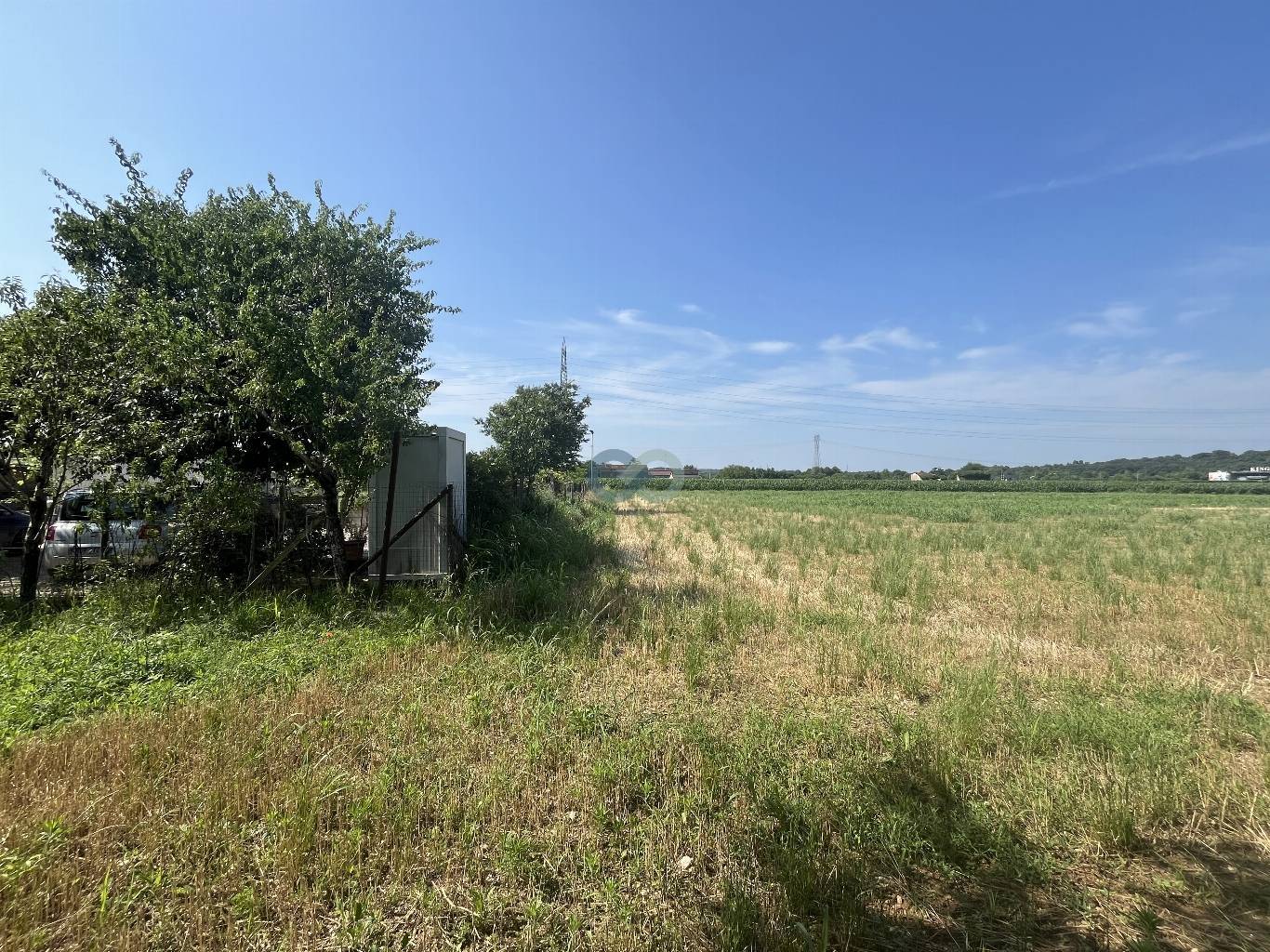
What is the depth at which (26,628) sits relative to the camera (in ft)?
18.6

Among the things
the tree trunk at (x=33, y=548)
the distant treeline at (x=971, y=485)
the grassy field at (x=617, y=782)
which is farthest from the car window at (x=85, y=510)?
the distant treeline at (x=971, y=485)

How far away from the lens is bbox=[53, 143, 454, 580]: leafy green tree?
6.48m

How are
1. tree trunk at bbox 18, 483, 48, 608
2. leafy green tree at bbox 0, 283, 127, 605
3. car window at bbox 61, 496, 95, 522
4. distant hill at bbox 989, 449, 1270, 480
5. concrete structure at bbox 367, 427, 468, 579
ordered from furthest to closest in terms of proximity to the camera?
distant hill at bbox 989, 449, 1270, 480
car window at bbox 61, 496, 95, 522
concrete structure at bbox 367, 427, 468, 579
tree trunk at bbox 18, 483, 48, 608
leafy green tree at bbox 0, 283, 127, 605

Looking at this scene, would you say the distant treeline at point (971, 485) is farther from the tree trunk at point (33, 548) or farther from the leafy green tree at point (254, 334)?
the tree trunk at point (33, 548)

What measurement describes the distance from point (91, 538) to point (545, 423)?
22.9m

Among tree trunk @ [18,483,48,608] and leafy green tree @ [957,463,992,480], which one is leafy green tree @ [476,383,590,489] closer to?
tree trunk @ [18,483,48,608]

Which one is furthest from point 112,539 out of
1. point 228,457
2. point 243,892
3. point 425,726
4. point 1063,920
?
point 1063,920

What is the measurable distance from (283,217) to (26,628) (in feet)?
25.2

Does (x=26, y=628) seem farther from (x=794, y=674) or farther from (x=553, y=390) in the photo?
(x=553, y=390)

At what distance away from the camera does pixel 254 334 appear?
260 inches

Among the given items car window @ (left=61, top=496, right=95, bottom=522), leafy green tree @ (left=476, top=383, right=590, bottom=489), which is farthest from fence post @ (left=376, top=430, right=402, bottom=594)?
leafy green tree @ (left=476, top=383, right=590, bottom=489)

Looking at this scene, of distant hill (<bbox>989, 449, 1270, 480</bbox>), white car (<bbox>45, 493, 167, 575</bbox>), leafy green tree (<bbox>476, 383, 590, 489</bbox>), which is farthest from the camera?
distant hill (<bbox>989, 449, 1270, 480</bbox>)

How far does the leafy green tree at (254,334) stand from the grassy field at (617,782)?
2228 mm

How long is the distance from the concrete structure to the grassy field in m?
1.38
